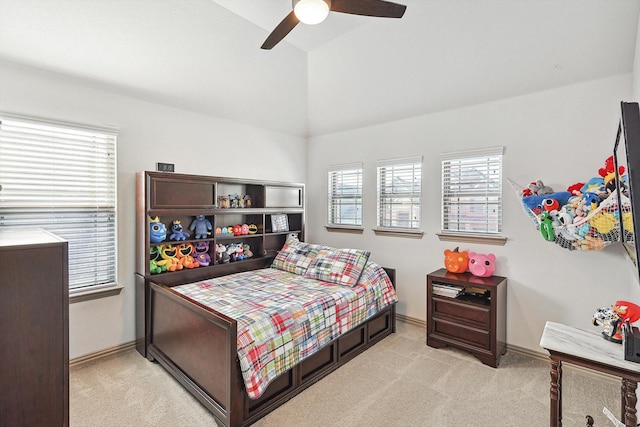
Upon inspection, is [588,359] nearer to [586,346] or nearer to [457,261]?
[586,346]

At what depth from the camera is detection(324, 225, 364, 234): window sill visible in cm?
430

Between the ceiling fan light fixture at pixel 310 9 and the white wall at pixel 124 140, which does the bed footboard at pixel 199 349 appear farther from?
the ceiling fan light fixture at pixel 310 9

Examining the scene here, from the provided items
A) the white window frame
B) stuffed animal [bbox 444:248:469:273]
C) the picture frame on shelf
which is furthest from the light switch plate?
stuffed animal [bbox 444:248:469:273]

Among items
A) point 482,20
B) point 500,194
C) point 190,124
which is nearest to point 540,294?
point 500,194

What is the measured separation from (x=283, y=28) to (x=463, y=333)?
2.99 meters

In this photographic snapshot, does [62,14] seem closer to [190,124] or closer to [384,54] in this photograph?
[190,124]

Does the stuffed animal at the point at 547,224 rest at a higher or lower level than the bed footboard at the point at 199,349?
higher

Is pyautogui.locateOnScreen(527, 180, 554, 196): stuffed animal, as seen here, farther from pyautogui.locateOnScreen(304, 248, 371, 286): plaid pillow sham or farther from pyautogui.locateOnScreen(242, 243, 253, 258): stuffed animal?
pyautogui.locateOnScreen(242, 243, 253, 258): stuffed animal

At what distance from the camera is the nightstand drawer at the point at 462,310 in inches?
112

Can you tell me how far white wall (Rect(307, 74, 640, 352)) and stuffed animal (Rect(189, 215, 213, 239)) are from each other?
2173 mm

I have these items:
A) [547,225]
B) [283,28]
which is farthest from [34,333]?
[547,225]

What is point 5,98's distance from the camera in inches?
94.9

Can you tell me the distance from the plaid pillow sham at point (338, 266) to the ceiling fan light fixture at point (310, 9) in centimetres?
224

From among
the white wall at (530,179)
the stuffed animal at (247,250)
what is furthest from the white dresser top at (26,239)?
the white wall at (530,179)
